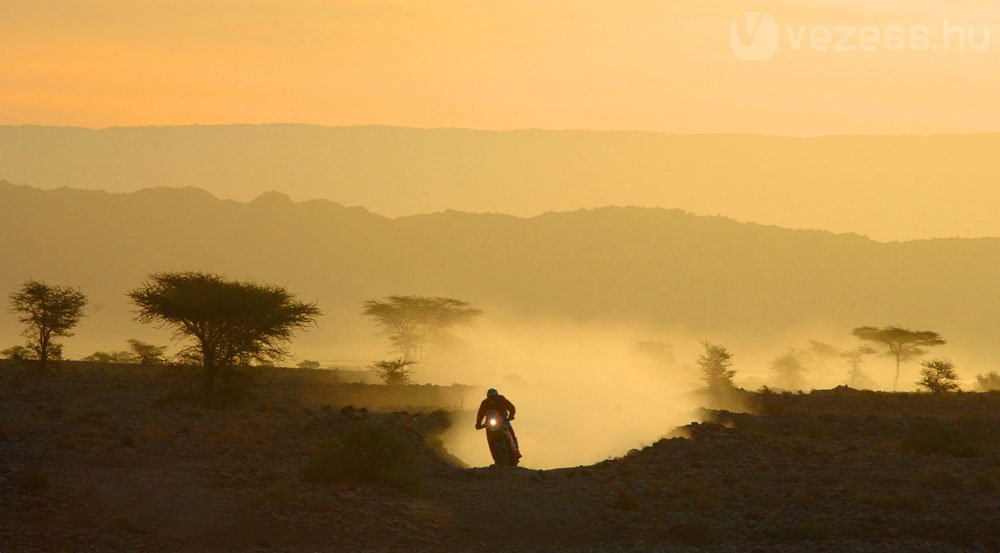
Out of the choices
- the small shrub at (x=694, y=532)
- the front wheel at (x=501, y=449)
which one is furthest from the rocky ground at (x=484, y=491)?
the front wheel at (x=501, y=449)

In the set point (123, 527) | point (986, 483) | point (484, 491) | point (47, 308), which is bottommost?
point (123, 527)

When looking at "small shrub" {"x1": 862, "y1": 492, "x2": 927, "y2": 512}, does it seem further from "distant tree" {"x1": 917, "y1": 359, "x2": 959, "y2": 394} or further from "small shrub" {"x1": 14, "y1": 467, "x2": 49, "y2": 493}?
"distant tree" {"x1": 917, "y1": 359, "x2": 959, "y2": 394}

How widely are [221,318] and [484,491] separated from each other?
21.7 meters

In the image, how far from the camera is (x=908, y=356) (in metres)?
94.6

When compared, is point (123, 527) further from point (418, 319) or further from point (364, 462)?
point (418, 319)

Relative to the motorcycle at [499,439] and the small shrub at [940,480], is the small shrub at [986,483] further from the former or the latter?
the motorcycle at [499,439]

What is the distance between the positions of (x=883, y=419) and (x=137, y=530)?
24201mm

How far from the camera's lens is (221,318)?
41.8m

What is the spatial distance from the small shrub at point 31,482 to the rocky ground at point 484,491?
0.05 meters

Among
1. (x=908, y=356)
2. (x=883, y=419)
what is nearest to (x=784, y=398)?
(x=883, y=419)

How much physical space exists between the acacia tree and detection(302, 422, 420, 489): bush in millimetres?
18644

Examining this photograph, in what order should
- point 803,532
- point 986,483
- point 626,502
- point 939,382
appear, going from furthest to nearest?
point 939,382
point 986,483
point 626,502
point 803,532

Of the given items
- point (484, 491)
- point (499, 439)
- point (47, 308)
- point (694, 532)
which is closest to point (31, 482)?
point (484, 491)

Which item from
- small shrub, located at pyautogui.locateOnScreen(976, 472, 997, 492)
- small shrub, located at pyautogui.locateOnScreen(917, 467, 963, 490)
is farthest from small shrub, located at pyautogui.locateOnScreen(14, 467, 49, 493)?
small shrub, located at pyautogui.locateOnScreen(976, 472, 997, 492)
